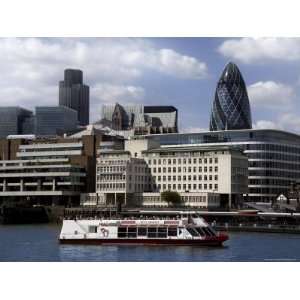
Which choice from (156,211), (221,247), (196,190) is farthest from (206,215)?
(221,247)

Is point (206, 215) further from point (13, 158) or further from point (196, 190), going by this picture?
point (13, 158)

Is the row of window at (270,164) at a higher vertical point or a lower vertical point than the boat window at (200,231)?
higher

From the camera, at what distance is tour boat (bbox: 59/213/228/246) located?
7181 cm

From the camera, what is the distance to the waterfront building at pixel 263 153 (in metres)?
150

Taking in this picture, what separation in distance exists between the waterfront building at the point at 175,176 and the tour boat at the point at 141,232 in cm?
5526

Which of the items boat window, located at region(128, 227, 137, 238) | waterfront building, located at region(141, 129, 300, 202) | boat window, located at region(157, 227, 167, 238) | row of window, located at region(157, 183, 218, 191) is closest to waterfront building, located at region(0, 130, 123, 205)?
row of window, located at region(157, 183, 218, 191)

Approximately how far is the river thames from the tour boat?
161 cm

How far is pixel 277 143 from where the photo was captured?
153m

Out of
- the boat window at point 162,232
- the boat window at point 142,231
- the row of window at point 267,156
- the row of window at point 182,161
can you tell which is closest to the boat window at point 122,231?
the boat window at point 142,231

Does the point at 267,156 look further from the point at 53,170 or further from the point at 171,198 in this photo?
the point at 53,170

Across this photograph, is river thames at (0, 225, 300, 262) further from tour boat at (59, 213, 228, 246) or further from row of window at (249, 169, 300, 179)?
row of window at (249, 169, 300, 179)

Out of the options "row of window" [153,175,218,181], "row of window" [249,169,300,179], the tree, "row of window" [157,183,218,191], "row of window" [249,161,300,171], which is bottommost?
the tree

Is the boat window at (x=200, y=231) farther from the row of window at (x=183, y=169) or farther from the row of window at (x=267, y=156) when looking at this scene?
Result: the row of window at (x=267, y=156)

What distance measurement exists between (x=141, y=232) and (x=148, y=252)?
27.9 ft
